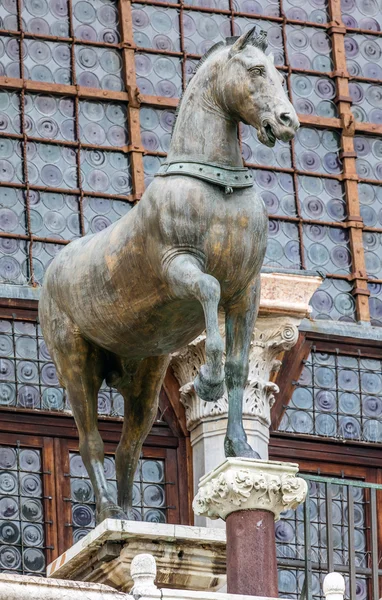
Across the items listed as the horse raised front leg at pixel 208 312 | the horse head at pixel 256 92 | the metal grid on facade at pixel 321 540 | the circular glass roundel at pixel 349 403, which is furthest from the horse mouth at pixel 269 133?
the circular glass roundel at pixel 349 403

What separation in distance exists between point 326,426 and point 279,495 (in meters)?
5.00

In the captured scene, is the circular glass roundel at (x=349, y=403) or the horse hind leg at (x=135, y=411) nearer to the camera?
the horse hind leg at (x=135, y=411)

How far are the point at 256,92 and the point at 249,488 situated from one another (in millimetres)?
2275

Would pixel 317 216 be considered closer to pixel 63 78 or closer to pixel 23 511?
pixel 63 78

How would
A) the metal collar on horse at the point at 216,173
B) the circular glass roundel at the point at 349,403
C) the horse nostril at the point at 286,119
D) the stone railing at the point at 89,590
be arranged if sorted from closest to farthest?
the stone railing at the point at 89,590
the horse nostril at the point at 286,119
the metal collar on horse at the point at 216,173
the circular glass roundel at the point at 349,403

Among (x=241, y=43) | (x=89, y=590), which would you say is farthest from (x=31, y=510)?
(x=89, y=590)

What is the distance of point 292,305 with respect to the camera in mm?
20578

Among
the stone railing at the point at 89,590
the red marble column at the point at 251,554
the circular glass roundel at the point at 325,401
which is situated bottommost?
the stone railing at the point at 89,590

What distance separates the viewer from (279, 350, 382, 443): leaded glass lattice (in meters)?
21.8

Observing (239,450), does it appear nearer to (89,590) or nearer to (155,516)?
(89,590)

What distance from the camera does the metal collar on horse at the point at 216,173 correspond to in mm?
17109

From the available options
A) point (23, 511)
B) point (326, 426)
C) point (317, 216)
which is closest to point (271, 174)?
point (317, 216)

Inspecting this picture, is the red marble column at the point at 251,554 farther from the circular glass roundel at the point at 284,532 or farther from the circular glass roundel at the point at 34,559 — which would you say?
the circular glass roundel at the point at 284,532

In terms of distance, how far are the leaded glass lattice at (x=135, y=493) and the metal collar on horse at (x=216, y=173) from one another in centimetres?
409
